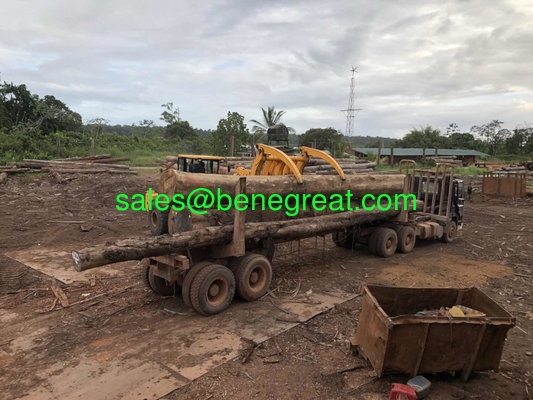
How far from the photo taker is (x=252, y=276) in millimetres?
6750

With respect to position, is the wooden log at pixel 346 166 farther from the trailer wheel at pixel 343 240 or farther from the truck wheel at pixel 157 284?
the truck wheel at pixel 157 284

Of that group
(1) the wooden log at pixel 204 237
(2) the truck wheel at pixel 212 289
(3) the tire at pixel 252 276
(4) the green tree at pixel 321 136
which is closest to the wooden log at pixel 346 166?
(1) the wooden log at pixel 204 237

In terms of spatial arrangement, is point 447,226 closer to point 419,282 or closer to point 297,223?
point 419,282

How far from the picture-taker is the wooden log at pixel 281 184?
6074 millimetres

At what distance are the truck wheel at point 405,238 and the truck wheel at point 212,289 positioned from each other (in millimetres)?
5288

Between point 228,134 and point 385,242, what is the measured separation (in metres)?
21.6

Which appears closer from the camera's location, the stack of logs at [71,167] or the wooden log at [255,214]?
the wooden log at [255,214]

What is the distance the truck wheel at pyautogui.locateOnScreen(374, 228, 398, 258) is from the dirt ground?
8.1 inches

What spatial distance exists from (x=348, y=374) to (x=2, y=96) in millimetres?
38248

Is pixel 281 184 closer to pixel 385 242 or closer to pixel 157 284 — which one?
pixel 157 284

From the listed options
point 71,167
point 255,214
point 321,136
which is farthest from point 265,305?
point 321,136

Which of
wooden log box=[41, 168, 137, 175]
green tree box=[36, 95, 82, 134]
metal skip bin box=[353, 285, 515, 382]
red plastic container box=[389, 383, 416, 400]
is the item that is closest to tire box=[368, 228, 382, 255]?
metal skip bin box=[353, 285, 515, 382]

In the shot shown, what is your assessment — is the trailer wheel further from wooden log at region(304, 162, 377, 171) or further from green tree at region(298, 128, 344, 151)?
green tree at region(298, 128, 344, 151)

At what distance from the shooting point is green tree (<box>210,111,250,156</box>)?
29.4 m
